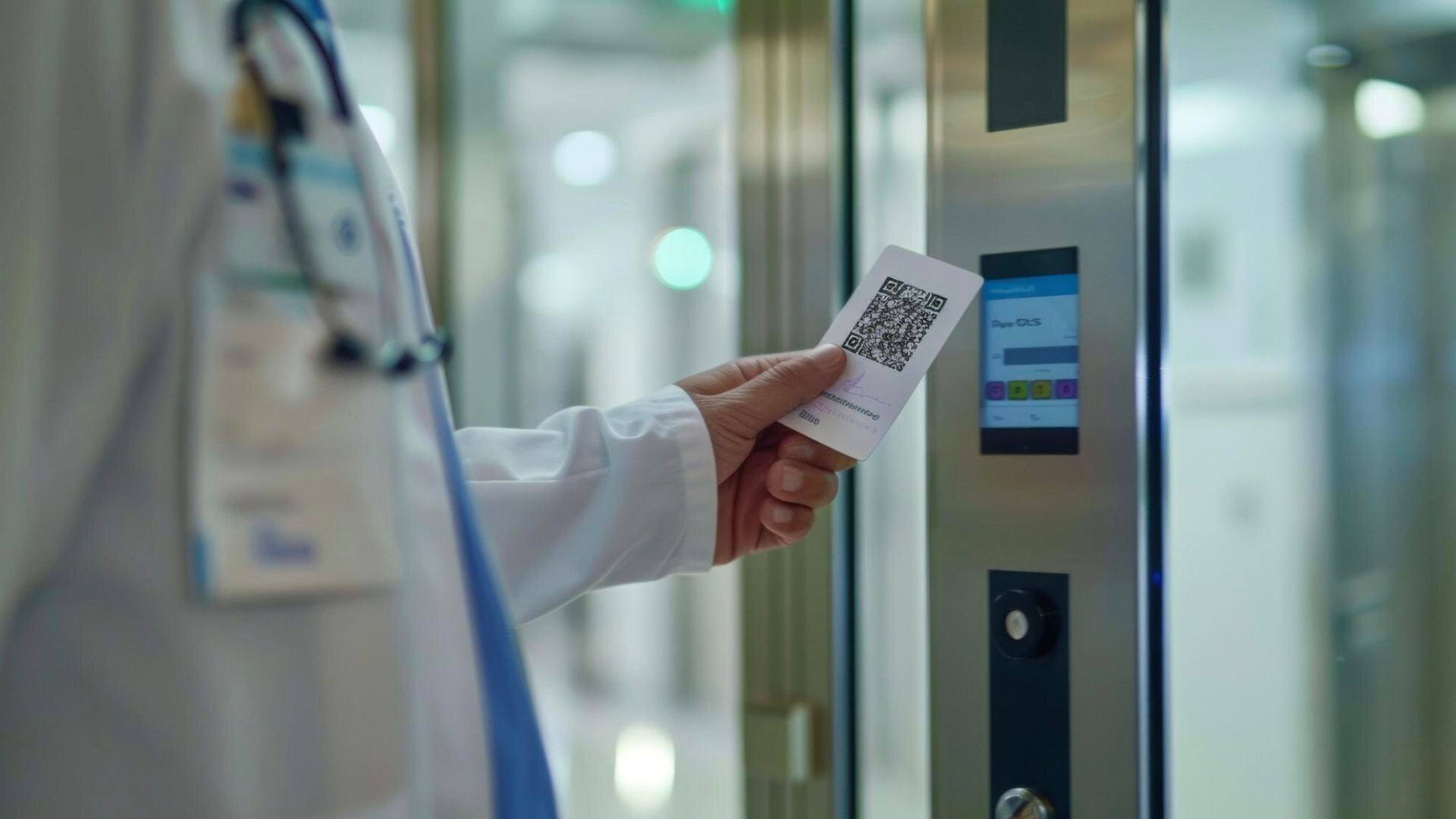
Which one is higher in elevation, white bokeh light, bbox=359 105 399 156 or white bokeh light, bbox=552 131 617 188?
white bokeh light, bbox=359 105 399 156

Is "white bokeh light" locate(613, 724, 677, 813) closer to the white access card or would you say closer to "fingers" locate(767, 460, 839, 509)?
"fingers" locate(767, 460, 839, 509)

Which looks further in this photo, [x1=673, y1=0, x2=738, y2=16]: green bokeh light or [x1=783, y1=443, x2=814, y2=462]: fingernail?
[x1=673, y1=0, x2=738, y2=16]: green bokeh light

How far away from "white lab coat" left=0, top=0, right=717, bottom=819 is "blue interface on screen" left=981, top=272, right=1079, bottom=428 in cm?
62

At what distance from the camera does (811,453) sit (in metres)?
1.07

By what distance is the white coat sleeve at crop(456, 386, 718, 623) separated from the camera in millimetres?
1059

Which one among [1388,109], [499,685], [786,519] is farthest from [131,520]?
[1388,109]

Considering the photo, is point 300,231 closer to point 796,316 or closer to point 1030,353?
point 1030,353

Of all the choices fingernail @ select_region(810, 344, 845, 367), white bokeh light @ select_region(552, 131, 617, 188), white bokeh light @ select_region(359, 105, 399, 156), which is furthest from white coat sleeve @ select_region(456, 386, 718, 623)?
white bokeh light @ select_region(359, 105, 399, 156)

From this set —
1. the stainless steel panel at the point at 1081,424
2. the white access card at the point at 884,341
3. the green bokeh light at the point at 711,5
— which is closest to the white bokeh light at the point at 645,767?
the stainless steel panel at the point at 1081,424

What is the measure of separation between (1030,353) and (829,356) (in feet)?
0.66

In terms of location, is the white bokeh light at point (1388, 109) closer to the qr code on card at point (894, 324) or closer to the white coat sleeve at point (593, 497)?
the qr code on card at point (894, 324)

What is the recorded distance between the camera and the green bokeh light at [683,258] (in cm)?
159

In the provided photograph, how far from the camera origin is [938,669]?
3.72 ft

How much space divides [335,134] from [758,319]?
2.55 feet
